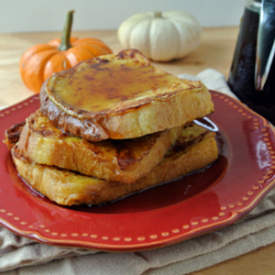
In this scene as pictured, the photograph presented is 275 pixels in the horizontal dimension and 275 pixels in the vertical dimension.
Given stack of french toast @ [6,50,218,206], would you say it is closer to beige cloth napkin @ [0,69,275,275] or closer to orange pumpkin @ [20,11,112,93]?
beige cloth napkin @ [0,69,275,275]

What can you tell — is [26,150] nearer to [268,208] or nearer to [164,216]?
[164,216]

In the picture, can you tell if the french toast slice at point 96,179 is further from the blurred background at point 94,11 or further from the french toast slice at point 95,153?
→ the blurred background at point 94,11

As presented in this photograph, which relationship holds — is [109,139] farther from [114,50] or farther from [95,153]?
[114,50]

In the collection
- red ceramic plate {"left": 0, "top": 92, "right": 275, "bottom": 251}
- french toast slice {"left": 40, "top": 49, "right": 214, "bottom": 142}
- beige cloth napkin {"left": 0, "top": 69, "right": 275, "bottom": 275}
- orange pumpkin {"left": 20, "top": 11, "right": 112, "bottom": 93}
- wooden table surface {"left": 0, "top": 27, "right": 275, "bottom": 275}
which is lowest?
beige cloth napkin {"left": 0, "top": 69, "right": 275, "bottom": 275}

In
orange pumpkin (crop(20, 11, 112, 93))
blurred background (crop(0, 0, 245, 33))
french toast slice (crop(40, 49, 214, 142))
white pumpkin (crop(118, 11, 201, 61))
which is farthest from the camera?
blurred background (crop(0, 0, 245, 33))

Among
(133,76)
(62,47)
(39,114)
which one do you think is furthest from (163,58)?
(39,114)

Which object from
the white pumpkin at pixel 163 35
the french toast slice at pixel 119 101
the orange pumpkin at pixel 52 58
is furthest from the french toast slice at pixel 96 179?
the white pumpkin at pixel 163 35

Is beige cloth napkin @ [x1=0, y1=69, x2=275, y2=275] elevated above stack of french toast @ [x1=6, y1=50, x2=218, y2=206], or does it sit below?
below

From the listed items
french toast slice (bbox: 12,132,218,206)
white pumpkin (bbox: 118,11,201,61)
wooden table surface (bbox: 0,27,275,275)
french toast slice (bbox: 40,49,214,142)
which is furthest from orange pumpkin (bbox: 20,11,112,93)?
french toast slice (bbox: 12,132,218,206)
